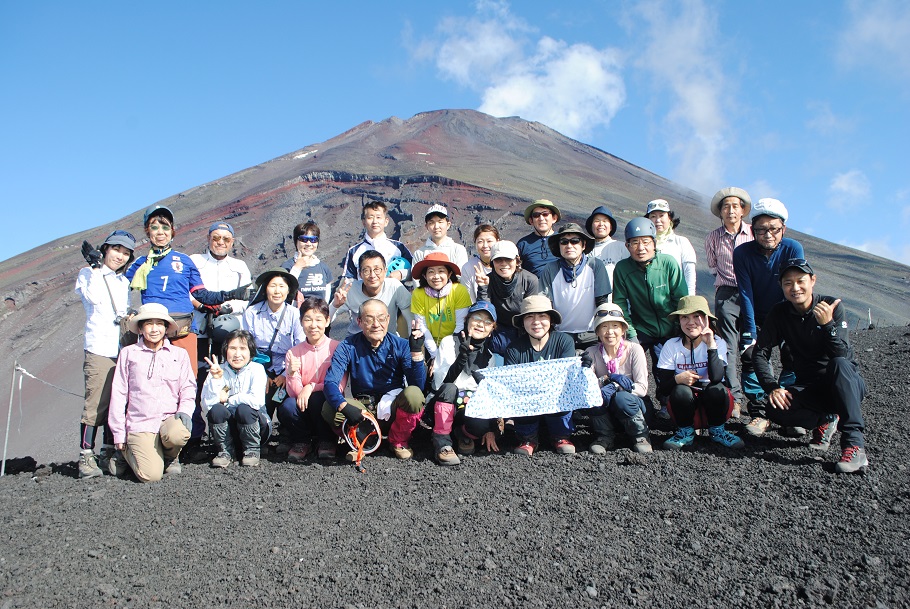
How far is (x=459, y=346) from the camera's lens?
477 centimetres

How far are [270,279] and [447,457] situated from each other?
2091 millimetres

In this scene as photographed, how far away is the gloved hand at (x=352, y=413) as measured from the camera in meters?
4.34

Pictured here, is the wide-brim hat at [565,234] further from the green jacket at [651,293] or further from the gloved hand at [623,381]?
the gloved hand at [623,381]

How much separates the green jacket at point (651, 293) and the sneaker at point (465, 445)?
1515mm

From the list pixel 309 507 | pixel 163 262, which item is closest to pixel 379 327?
pixel 309 507

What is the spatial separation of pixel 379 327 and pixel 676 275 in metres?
2.39

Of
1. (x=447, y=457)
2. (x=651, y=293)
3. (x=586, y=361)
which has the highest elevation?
(x=651, y=293)

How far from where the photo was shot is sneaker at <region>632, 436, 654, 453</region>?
172 inches

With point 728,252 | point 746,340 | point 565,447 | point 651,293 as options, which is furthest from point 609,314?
point 728,252

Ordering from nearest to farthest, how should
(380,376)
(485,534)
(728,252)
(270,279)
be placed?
(485,534) → (380,376) → (270,279) → (728,252)

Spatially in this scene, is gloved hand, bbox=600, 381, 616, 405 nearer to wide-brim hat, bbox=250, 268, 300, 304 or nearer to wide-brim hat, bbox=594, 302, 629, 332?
wide-brim hat, bbox=594, 302, 629, 332

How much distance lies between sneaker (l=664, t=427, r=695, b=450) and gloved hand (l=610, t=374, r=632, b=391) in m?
0.48

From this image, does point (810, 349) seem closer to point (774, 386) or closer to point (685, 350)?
point (774, 386)

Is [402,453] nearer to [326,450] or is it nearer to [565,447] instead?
[326,450]
